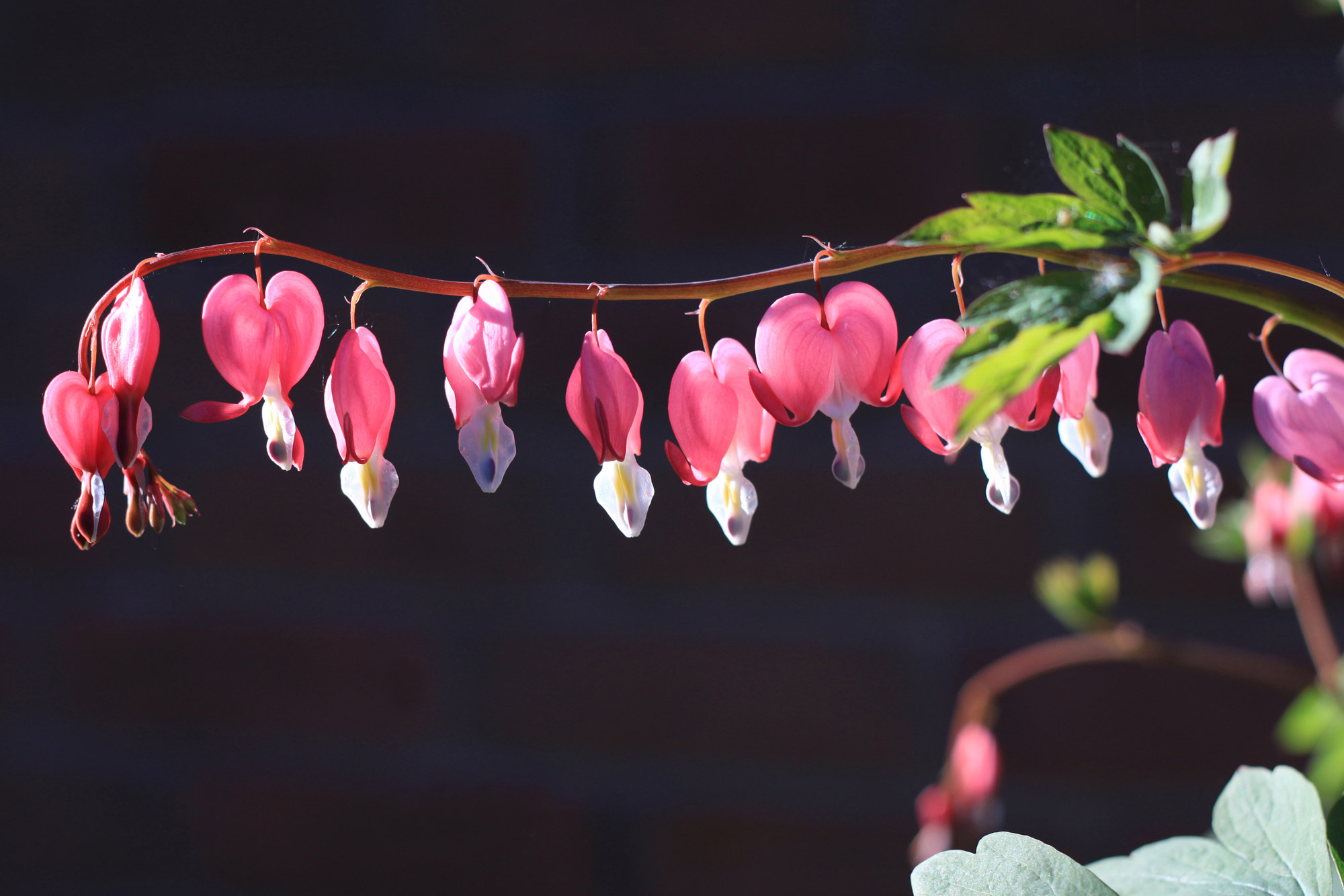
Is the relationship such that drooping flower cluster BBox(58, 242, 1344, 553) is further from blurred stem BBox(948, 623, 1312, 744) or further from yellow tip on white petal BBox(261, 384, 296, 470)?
blurred stem BBox(948, 623, 1312, 744)

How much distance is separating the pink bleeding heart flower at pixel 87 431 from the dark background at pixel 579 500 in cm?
74

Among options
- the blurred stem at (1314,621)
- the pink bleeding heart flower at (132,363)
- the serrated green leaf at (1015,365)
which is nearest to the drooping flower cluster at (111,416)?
the pink bleeding heart flower at (132,363)

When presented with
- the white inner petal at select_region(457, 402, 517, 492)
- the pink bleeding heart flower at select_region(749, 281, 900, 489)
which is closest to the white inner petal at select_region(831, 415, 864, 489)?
the pink bleeding heart flower at select_region(749, 281, 900, 489)

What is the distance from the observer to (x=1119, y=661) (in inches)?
40.7

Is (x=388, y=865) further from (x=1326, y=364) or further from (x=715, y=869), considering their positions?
(x=1326, y=364)

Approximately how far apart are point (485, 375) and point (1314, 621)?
34.0 inches

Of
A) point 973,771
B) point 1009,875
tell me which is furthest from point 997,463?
point 973,771

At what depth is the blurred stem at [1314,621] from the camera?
837mm

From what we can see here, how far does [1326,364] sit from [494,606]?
955 mm

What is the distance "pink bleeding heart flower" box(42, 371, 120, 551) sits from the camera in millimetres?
293

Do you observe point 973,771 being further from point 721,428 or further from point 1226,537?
point 721,428

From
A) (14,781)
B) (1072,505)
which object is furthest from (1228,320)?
(14,781)

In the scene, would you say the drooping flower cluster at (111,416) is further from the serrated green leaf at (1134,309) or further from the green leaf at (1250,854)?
the green leaf at (1250,854)

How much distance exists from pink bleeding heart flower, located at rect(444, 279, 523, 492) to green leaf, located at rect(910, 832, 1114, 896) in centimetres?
19
